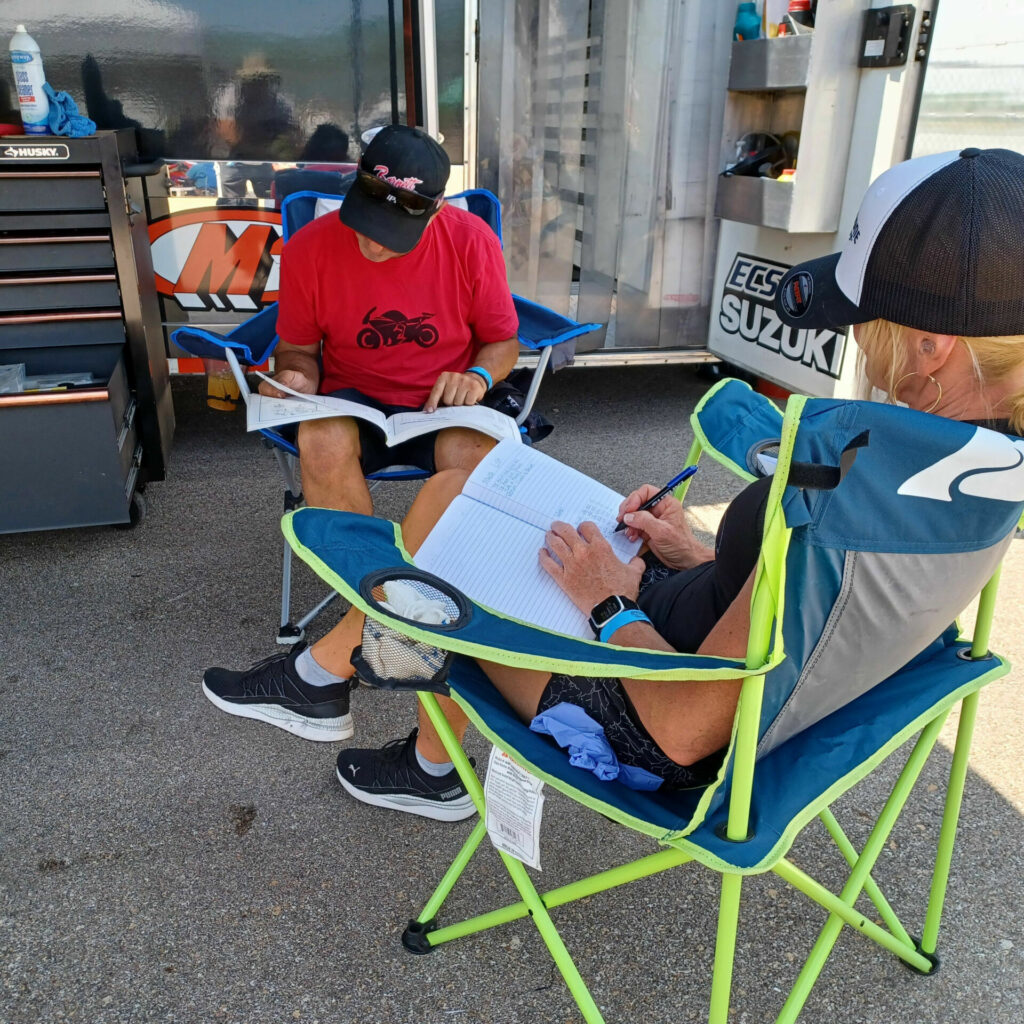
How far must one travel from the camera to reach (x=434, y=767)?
193 cm

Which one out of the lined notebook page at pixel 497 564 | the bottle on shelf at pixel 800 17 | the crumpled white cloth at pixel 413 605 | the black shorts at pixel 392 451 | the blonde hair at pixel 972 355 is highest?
the bottle on shelf at pixel 800 17

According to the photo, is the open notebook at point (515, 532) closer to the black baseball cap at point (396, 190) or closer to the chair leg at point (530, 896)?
the chair leg at point (530, 896)

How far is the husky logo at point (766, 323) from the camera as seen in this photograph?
371 cm

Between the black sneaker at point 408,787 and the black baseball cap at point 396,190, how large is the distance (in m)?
1.24

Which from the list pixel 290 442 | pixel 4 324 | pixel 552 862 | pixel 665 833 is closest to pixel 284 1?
pixel 4 324

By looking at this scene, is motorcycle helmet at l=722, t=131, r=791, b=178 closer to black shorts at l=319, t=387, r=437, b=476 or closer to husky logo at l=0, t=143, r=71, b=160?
black shorts at l=319, t=387, r=437, b=476

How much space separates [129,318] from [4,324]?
39cm

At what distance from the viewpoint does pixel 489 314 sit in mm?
2656

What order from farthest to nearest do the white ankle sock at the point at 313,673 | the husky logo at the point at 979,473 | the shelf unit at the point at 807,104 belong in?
the shelf unit at the point at 807,104
the white ankle sock at the point at 313,673
the husky logo at the point at 979,473

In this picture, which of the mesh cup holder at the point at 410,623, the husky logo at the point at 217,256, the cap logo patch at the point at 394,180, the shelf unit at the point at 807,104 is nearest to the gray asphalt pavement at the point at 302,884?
the mesh cup holder at the point at 410,623

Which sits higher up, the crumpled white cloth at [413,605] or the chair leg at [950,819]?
the crumpled white cloth at [413,605]

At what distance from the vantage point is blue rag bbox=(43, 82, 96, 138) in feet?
9.95

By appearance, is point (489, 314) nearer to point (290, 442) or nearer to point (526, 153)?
point (290, 442)

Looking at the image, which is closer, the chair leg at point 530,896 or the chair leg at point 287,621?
the chair leg at point 530,896
